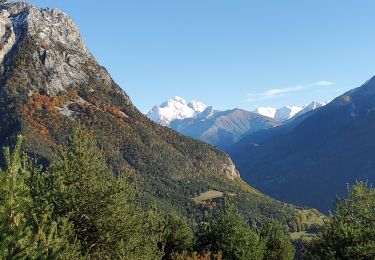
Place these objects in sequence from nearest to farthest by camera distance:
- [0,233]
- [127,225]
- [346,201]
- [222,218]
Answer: [0,233], [127,225], [346,201], [222,218]

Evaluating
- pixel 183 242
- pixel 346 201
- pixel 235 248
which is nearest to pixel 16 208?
pixel 346 201

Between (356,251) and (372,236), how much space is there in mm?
2519

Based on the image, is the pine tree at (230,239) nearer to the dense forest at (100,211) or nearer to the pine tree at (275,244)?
the pine tree at (275,244)

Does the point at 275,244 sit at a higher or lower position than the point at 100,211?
lower

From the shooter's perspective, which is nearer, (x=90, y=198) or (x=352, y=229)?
(x=90, y=198)

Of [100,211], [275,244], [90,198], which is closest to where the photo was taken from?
[90,198]

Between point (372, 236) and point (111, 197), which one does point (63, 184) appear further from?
point (372, 236)

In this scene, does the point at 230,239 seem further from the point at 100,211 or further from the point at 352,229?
the point at 100,211

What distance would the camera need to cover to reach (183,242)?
72.5 m

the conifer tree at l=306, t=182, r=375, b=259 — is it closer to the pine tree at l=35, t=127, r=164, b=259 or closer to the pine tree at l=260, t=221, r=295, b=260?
the pine tree at l=35, t=127, r=164, b=259

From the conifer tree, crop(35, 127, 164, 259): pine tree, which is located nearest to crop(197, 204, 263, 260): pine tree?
the conifer tree

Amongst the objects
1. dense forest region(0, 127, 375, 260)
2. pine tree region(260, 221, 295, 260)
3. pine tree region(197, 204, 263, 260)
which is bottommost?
A: pine tree region(260, 221, 295, 260)

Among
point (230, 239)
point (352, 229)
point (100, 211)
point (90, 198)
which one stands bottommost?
point (230, 239)

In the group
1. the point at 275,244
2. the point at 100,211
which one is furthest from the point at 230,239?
the point at 100,211
